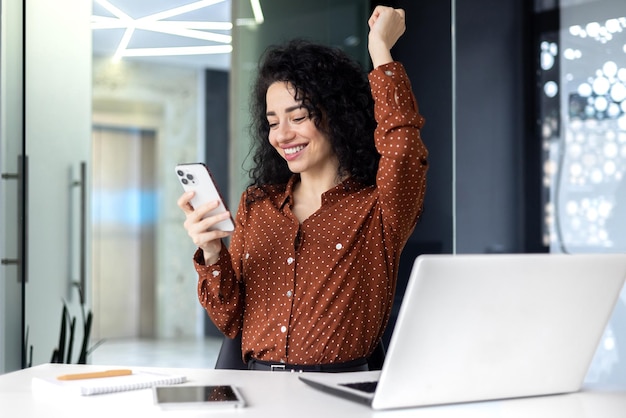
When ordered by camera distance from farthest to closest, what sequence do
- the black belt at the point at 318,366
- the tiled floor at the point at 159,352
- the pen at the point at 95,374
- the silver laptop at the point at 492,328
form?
the tiled floor at the point at 159,352
the black belt at the point at 318,366
the pen at the point at 95,374
the silver laptop at the point at 492,328

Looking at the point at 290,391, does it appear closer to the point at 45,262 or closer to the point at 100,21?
the point at 45,262

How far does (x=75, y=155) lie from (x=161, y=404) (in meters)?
2.94

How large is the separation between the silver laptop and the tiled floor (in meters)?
3.99

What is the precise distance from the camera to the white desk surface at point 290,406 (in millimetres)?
1302

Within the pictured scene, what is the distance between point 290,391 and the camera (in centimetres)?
147

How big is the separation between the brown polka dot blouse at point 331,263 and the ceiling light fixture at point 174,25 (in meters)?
1.98

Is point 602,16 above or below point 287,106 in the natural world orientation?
above

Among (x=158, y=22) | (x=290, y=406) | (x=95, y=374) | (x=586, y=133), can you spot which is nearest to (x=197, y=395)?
(x=290, y=406)

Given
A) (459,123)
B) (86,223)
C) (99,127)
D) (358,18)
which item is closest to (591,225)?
(459,123)

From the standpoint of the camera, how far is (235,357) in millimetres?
2145

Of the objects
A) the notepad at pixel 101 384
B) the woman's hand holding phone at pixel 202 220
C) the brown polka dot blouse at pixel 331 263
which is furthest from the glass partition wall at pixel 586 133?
the notepad at pixel 101 384

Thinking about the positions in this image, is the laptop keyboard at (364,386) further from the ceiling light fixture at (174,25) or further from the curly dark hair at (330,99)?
the ceiling light fixture at (174,25)

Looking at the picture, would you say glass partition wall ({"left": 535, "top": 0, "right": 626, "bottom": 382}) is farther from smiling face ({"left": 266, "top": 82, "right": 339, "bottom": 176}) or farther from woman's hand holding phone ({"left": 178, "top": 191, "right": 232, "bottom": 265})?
woman's hand holding phone ({"left": 178, "top": 191, "right": 232, "bottom": 265})

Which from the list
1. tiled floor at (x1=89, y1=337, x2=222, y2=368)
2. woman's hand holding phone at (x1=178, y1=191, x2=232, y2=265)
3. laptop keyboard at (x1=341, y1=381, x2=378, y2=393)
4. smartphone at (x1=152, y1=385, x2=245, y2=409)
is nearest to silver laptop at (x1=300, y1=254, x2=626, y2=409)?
laptop keyboard at (x1=341, y1=381, x2=378, y2=393)
